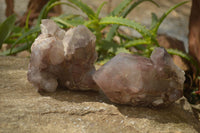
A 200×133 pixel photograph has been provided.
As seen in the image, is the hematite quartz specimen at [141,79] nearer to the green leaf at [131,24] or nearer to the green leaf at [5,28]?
the green leaf at [131,24]

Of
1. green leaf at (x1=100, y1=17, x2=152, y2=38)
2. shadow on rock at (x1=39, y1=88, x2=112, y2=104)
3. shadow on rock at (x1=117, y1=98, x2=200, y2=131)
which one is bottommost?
shadow on rock at (x1=117, y1=98, x2=200, y2=131)

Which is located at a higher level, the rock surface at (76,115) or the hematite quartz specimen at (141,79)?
the hematite quartz specimen at (141,79)

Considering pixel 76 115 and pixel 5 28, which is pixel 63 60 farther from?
pixel 5 28

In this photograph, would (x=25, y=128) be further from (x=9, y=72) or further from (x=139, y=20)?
(x=139, y=20)

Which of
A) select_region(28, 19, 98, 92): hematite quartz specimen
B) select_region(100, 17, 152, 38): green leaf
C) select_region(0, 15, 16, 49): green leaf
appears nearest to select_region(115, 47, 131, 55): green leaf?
select_region(100, 17, 152, 38): green leaf

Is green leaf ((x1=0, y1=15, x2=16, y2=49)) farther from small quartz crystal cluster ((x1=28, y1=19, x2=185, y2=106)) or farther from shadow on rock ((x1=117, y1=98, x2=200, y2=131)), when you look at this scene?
shadow on rock ((x1=117, y1=98, x2=200, y2=131))

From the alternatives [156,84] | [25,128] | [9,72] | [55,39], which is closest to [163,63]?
[156,84]

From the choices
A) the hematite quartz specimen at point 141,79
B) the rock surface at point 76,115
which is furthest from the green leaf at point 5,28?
the hematite quartz specimen at point 141,79
